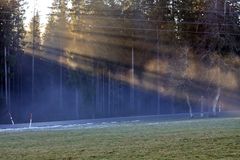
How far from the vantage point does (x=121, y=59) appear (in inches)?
1848

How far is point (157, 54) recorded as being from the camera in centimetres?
4759

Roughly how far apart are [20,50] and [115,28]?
8713mm

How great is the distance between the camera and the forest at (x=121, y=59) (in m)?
42.7

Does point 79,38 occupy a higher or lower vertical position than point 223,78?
higher

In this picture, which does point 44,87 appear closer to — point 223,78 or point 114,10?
point 114,10

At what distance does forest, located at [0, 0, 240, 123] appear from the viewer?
4268 cm

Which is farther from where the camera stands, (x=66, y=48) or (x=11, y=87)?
(x=66, y=48)

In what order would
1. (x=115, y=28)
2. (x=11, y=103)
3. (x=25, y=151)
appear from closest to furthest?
(x=25, y=151)
(x=11, y=103)
(x=115, y=28)

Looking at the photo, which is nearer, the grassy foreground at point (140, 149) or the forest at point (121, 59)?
the grassy foreground at point (140, 149)

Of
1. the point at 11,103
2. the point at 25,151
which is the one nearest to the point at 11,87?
the point at 11,103

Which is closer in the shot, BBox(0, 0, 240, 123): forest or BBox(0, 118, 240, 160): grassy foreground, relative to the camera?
BBox(0, 118, 240, 160): grassy foreground

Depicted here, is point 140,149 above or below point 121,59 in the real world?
below

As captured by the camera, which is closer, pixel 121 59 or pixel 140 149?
pixel 140 149

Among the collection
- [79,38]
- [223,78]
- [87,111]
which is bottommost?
[87,111]
